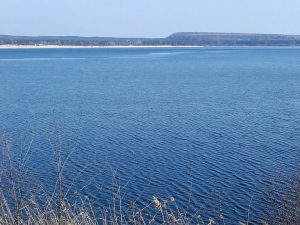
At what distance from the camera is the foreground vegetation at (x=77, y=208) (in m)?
5.18

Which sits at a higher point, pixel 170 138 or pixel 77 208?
pixel 77 208

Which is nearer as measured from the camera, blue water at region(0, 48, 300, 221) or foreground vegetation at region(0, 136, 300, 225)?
foreground vegetation at region(0, 136, 300, 225)

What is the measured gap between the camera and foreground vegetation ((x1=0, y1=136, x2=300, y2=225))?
518cm

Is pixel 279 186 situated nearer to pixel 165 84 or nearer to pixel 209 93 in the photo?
pixel 209 93

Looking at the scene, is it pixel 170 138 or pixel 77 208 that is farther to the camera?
pixel 170 138

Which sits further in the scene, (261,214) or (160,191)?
(160,191)

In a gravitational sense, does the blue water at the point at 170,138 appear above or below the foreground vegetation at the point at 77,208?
below

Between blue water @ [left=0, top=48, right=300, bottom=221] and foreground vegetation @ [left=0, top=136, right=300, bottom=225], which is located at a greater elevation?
foreground vegetation @ [left=0, top=136, right=300, bottom=225]

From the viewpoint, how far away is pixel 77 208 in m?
10.7

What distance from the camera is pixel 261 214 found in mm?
13914

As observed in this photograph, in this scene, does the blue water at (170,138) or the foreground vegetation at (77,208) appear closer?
the foreground vegetation at (77,208)

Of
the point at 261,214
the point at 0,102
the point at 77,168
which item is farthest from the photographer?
the point at 0,102

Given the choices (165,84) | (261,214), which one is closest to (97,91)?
(165,84)

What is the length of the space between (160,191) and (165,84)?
33.9 metres
